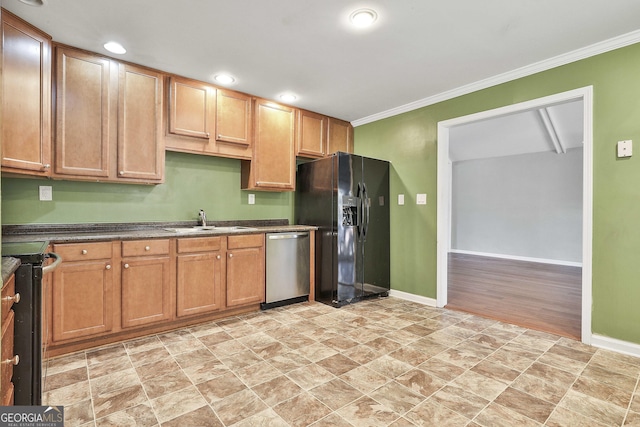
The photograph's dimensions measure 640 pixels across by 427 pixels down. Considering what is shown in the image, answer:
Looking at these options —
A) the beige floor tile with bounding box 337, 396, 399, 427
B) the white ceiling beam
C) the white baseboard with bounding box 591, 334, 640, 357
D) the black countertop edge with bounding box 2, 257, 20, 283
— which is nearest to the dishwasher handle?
the beige floor tile with bounding box 337, 396, 399, 427

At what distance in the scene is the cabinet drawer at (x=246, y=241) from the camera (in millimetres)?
3286

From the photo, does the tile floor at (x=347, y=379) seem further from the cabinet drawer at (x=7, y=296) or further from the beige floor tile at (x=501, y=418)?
the cabinet drawer at (x=7, y=296)

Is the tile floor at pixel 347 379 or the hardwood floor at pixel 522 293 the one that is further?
the hardwood floor at pixel 522 293

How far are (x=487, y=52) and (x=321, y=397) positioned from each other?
9.52 feet

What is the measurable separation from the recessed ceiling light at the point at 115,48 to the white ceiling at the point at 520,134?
416 centimetres

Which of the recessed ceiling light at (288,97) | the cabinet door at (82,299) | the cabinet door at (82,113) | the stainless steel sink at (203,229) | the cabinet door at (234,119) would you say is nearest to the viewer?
the cabinet door at (82,299)

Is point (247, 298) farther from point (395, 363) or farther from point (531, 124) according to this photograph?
point (531, 124)

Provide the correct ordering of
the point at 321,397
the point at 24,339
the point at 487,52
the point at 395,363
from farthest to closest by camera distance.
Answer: the point at 487,52, the point at 395,363, the point at 321,397, the point at 24,339

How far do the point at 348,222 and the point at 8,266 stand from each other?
2.99 m

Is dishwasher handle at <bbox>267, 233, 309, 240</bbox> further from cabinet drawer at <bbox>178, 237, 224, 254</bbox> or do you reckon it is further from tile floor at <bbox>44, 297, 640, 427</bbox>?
tile floor at <bbox>44, 297, 640, 427</bbox>

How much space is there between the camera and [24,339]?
4.86 ft

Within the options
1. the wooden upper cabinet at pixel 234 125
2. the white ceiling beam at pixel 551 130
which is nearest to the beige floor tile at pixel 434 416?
the wooden upper cabinet at pixel 234 125

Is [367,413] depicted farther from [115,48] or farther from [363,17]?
[115,48]

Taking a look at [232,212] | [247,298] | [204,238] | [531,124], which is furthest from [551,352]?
[531,124]
